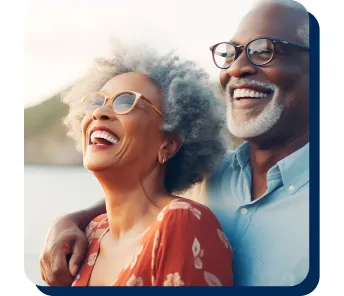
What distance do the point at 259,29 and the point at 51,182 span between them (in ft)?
3.14

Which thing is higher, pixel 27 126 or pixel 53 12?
pixel 53 12

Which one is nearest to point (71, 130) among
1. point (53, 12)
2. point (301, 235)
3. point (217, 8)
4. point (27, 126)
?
point (27, 126)

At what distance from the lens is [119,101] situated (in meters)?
A: 2.71

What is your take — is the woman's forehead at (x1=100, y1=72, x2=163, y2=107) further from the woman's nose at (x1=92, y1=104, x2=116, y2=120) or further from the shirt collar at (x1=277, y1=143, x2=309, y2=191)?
the shirt collar at (x1=277, y1=143, x2=309, y2=191)

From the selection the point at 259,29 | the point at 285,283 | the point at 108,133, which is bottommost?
the point at 285,283

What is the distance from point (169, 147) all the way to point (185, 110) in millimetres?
148

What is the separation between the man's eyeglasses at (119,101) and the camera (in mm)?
2691

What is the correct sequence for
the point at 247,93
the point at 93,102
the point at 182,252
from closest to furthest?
1. the point at 182,252
2. the point at 247,93
3. the point at 93,102

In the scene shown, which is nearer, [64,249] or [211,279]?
[211,279]

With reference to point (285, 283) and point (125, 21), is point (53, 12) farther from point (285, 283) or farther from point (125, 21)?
point (285, 283)

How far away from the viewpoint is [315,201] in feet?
8.73

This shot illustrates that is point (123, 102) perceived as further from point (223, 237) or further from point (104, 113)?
point (223, 237)

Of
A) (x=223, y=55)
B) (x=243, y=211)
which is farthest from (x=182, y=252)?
(x=223, y=55)

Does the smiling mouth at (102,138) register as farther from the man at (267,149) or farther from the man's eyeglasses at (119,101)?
the man at (267,149)
